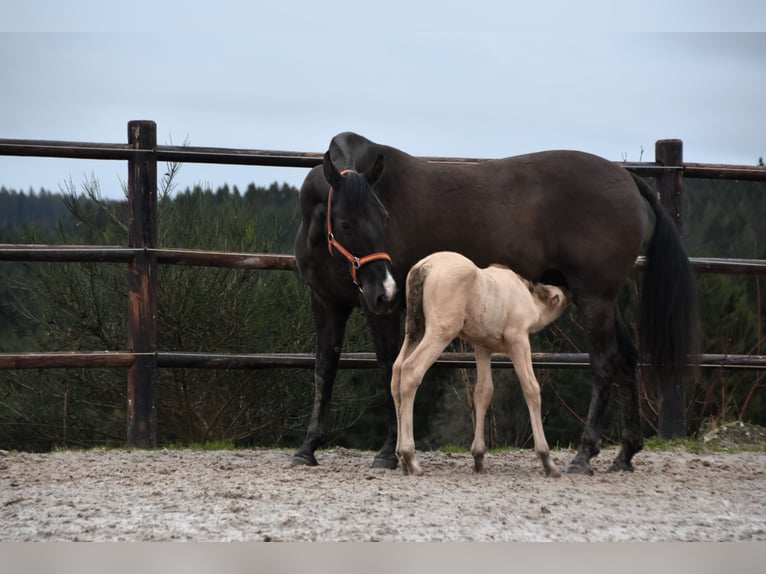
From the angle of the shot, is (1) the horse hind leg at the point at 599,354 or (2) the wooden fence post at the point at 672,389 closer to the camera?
(1) the horse hind leg at the point at 599,354

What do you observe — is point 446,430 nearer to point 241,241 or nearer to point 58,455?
point 241,241

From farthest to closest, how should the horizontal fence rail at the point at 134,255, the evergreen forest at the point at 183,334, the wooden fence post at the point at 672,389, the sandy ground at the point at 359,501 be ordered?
the evergreen forest at the point at 183,334
the wooden fence post at the point at 672,389
the horizontal fence rail at the point at 134,255
the sandy ground at the point at 359,501

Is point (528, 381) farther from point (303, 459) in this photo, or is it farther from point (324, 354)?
point (303, 459)

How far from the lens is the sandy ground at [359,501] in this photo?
3445mm

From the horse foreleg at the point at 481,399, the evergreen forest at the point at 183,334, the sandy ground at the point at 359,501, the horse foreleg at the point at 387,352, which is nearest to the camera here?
the sandy ground at the point at 359,501

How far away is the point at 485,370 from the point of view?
16.4 feet

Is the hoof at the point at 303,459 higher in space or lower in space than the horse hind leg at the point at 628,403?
lower

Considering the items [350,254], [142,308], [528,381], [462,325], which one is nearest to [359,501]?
[462,325]

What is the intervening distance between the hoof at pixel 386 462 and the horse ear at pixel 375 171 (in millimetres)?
1493

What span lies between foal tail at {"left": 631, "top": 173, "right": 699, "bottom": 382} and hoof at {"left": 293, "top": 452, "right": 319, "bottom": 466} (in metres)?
2.08

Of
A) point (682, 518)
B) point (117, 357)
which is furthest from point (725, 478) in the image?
point (117, 357)

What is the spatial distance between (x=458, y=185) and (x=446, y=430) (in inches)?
494

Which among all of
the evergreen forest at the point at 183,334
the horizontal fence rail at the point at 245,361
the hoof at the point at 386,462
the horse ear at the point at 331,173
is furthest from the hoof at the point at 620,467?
the evergreen forest at the point at 183,334

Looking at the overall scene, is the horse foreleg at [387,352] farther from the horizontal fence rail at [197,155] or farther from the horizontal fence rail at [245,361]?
the horizontal fence rail at [197,155]
